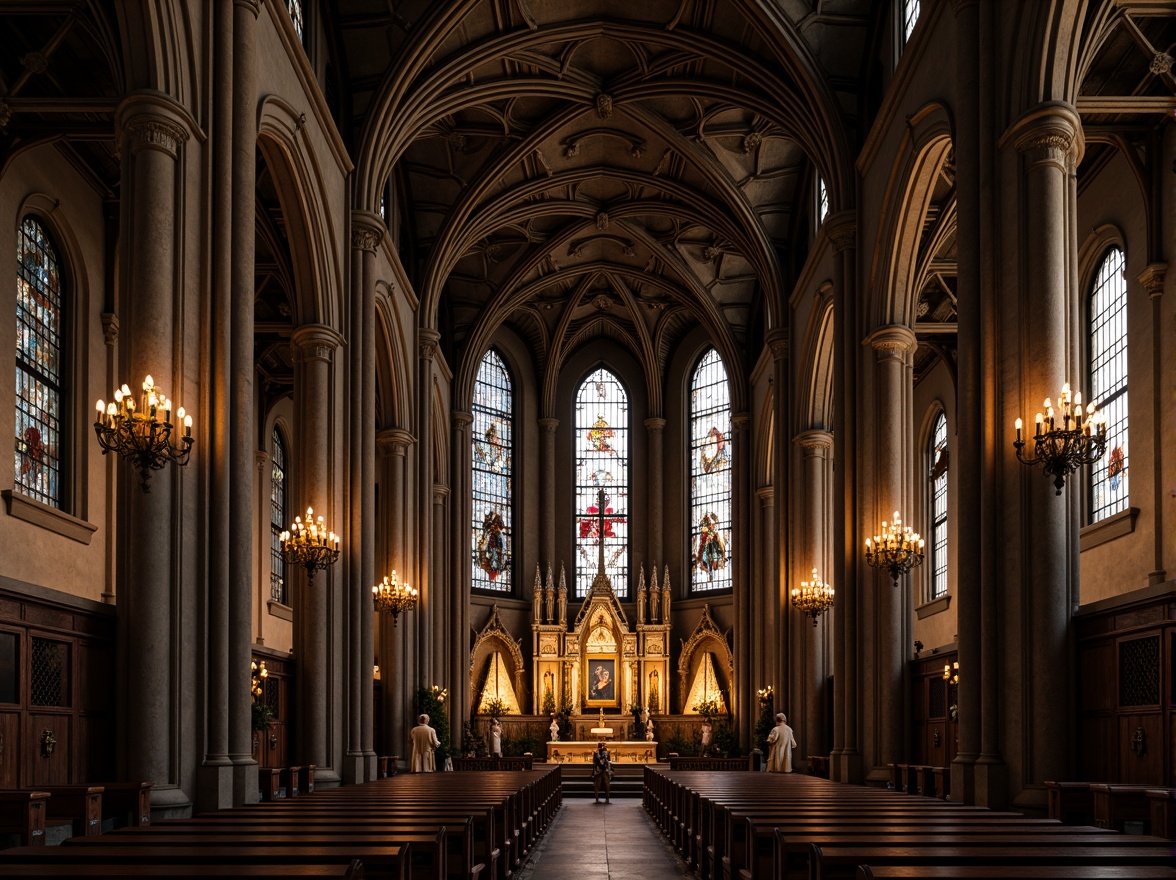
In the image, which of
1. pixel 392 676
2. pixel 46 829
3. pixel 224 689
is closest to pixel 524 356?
pixel 392 676

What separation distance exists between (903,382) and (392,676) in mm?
12517

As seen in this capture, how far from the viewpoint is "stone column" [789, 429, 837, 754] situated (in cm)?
2681

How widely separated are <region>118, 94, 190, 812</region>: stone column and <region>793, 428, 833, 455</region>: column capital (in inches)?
667

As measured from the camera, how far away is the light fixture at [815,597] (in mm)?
25750

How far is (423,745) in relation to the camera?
2522 cm

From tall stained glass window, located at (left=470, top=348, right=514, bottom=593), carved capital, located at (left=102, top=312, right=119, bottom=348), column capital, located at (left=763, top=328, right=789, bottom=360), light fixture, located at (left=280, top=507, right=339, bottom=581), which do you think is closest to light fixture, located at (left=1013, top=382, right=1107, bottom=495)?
light fixture, located at (left=280, top=507, right=339, bottom=581)

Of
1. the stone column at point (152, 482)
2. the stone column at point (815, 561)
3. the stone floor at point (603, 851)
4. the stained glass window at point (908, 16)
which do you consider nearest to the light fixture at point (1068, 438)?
the stone floor at point (603, 851)

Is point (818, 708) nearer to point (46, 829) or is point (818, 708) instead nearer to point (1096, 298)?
point (1096, 298)

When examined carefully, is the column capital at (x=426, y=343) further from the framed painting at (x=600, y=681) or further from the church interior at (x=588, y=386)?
the framed painting at (x=600, y=681)

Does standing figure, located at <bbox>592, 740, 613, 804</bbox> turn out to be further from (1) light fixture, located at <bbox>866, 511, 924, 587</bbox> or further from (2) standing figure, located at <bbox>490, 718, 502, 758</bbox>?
(1) light fixture, located at <bbox>866, 511, 924, 587</bbox>

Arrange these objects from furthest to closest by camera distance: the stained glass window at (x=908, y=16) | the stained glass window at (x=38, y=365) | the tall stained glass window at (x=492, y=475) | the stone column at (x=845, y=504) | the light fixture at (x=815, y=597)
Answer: the tall stained glass window at (x=492, y=475)
the light fixture at (x=815, y=597)
the stone column at (x=845, y=504)
the stained glass window at (x=908, y=16)
the stained glass window at (x=38, y=365)

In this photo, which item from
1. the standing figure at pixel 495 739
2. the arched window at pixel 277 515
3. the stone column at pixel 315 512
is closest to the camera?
the stone column at pixel 315 512

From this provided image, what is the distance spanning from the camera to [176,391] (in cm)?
1287

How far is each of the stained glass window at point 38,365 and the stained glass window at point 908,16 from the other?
14.2 m
